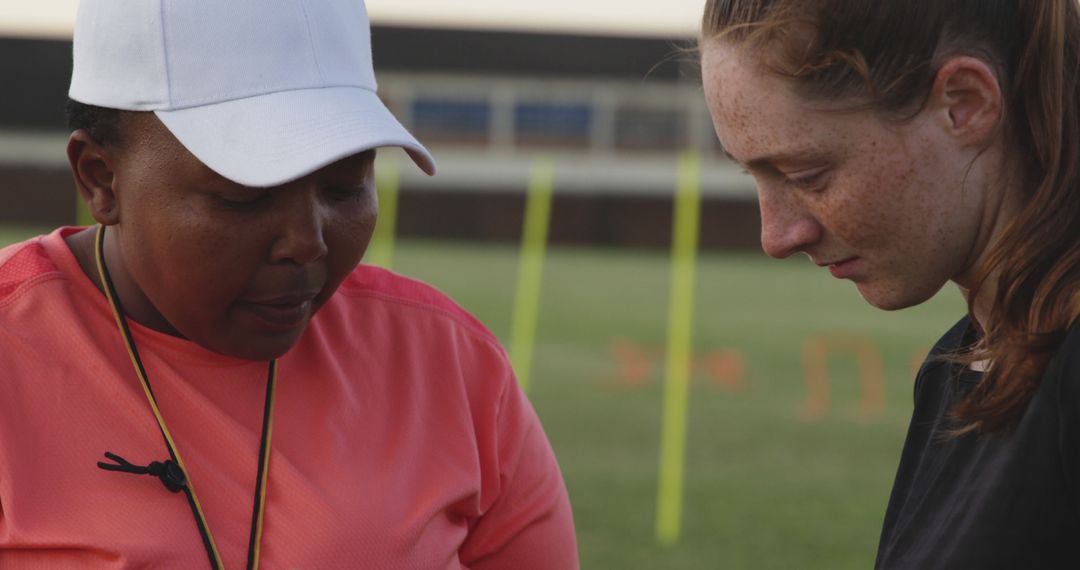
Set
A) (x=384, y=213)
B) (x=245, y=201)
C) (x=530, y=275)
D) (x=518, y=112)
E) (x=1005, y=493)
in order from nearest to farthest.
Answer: (x=1005, y=493)
(x=245, y=201)
(x=530, y=275)
(x=384, y=213)
(x=518, y=112)

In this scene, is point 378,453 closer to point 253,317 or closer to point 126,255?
point 253,317

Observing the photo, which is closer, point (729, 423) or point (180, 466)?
point (180, 466)

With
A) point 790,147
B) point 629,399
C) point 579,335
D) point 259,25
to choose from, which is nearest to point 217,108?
point 259,25

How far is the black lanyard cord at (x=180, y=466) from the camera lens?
192 centimetres

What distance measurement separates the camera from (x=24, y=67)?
31391mm

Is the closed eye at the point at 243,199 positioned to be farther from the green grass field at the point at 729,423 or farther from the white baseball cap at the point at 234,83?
the green grass field at the point at 729,423

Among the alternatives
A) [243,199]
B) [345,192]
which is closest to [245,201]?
[243,199]

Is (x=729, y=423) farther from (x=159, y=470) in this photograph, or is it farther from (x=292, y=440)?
(x=159, y=470)

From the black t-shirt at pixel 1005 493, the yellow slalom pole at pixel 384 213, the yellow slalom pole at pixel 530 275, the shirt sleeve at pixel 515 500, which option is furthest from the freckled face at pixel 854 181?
the yellow slalom pole at pixel 384 213

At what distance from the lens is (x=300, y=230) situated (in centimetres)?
194

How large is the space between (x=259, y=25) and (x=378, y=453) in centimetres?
65

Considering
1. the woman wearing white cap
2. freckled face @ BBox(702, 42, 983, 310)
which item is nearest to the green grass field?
the woman wearing white cap

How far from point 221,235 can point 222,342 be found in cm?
19

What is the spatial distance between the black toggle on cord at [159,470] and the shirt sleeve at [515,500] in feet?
1.58
